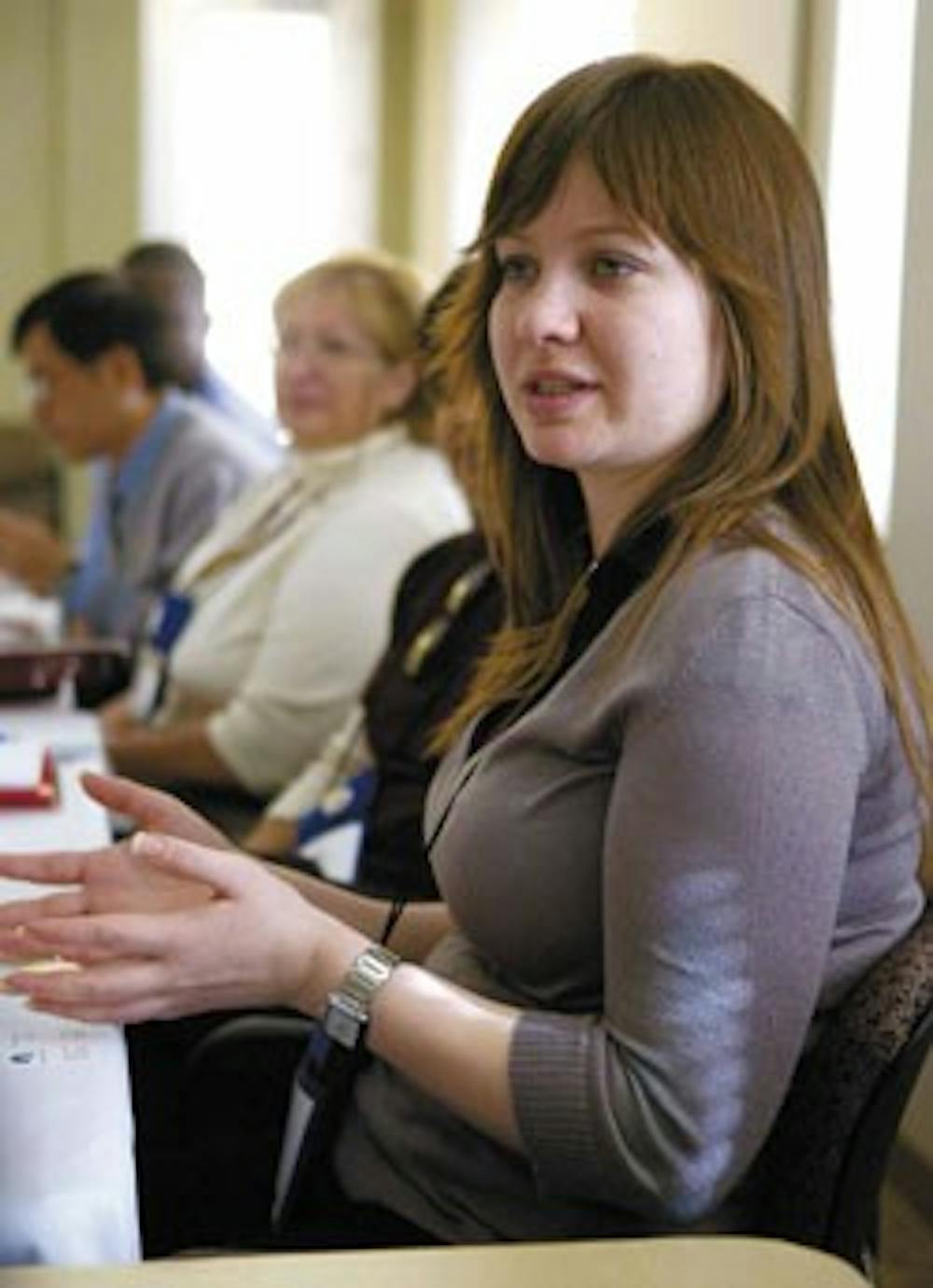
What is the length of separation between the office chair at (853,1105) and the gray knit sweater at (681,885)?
25 millimetres

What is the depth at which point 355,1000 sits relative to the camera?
119cm

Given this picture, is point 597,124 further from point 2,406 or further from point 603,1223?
point 2,406

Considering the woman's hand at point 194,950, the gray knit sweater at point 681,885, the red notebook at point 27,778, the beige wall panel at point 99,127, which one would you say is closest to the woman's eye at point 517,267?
the gray knit sweater at point 681,885

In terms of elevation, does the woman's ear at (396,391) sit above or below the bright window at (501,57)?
below

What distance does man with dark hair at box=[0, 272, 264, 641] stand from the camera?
3.65 meters

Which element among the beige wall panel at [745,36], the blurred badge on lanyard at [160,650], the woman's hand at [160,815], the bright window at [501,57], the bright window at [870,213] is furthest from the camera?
the bright window at [501,57]

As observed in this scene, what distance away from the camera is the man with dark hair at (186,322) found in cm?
393

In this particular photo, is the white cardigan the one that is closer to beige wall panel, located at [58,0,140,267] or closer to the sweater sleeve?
the sweater sleeve

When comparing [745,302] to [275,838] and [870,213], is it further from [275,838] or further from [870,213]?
[275,838]

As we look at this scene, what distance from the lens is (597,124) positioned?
4.17ft

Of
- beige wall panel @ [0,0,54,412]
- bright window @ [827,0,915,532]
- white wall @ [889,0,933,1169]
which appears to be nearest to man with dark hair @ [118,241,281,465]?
beige wall panel @ [0,0,54,412]

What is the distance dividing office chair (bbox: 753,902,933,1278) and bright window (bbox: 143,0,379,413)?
484 centimetres

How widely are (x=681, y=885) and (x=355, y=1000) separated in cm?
21

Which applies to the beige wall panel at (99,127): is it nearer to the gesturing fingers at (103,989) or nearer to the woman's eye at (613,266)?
the woman's eye at (613,266)
